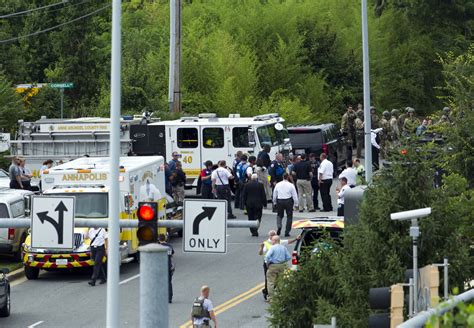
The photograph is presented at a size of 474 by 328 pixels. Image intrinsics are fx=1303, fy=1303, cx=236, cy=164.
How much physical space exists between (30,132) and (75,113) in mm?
13767

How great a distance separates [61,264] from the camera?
27.7 metres

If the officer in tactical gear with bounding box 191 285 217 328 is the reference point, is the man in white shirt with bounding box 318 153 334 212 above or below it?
above

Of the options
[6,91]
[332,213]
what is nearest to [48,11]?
[6,91]

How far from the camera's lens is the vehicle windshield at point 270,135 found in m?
39.7

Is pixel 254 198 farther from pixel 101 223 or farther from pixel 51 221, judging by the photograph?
pixel 101 223

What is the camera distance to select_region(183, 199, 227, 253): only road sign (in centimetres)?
1653

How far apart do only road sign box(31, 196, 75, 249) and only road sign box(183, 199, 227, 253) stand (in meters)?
1.88

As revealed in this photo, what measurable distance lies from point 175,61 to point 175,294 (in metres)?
20.0

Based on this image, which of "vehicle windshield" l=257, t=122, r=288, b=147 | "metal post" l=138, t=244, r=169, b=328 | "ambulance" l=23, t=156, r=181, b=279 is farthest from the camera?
"vehicle windshield" l=257, t=122, r=288, b=147

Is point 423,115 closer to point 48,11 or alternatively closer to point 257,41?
point 257,41

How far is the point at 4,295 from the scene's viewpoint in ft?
78.3

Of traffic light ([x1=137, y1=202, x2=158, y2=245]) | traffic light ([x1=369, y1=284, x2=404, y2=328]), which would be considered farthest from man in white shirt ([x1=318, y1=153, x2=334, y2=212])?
traffic light ([x1=369, y1=284, x2=404, y2=328])

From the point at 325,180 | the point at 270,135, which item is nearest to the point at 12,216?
the point at 325,180

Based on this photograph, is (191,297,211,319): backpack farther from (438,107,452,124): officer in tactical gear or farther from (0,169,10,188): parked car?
(0,169,10,188): parked car
